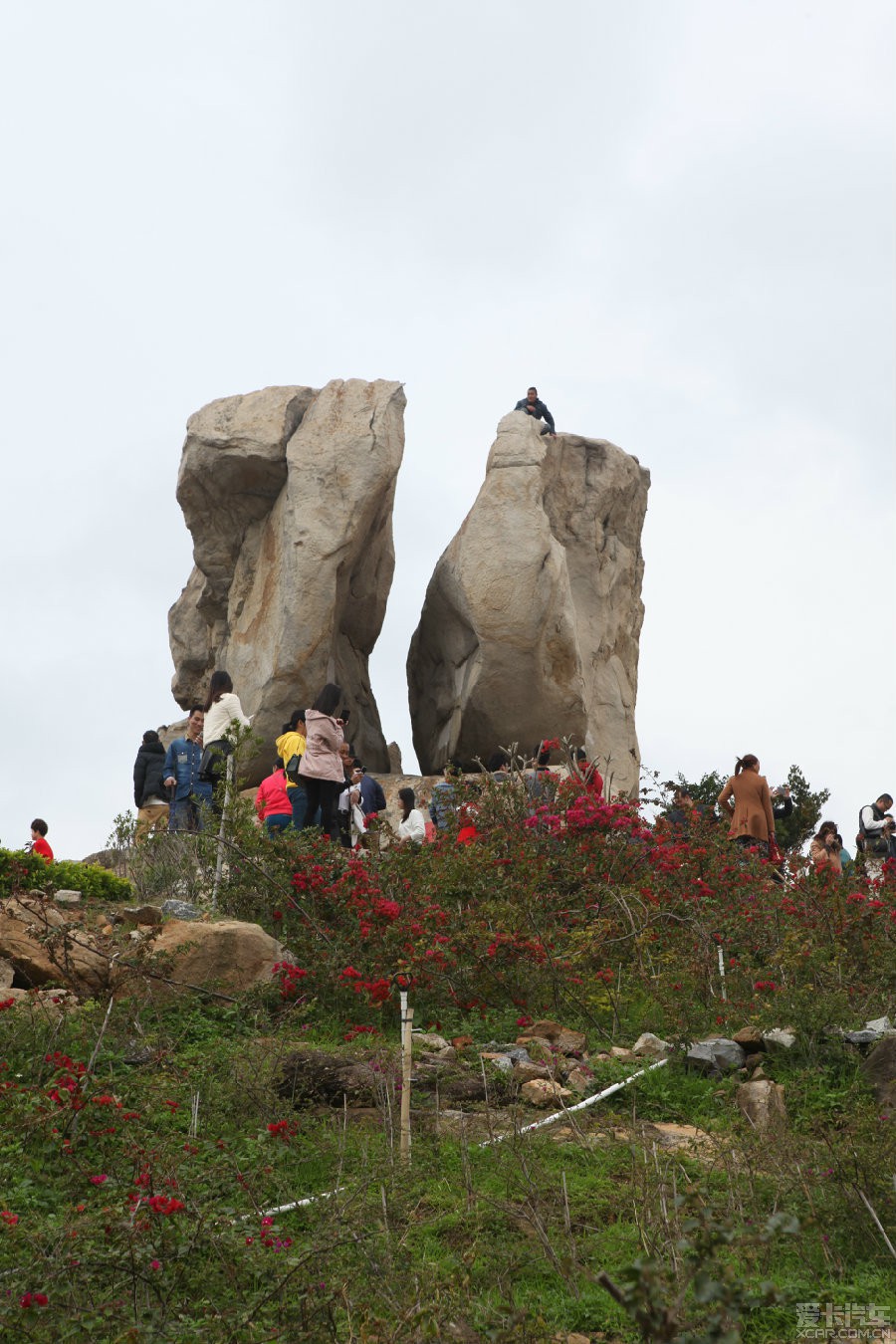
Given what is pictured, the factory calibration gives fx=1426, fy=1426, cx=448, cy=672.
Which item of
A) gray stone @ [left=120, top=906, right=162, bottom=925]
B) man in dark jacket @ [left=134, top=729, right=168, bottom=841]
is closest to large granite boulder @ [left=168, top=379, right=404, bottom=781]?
man in dark jacket @ [left=134, top=729, right=168, bottom=841]

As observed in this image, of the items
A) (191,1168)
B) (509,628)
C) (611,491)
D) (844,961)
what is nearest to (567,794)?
(844,961)

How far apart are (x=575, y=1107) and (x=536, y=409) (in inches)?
653

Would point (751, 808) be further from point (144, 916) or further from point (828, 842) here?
point (144, 916)

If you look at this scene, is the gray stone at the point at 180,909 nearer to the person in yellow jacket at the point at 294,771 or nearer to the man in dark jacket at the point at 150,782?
the person in yellow jacket at the point at 294,771

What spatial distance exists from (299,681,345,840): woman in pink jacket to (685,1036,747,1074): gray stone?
482 cm

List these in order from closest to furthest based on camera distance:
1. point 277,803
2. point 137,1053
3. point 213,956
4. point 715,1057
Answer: point 137,1053 → point 715,1057 → point 213,956 → point 277,803

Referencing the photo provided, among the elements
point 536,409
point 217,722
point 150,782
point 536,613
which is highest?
point 536,409

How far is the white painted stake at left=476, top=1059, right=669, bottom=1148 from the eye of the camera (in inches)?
235

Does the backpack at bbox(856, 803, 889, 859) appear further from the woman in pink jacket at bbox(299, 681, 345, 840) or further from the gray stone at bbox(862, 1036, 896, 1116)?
the gray stone at bbox(862, 1036, 896, 1116)

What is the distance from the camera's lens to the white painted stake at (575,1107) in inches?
235

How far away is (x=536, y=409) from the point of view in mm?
21875

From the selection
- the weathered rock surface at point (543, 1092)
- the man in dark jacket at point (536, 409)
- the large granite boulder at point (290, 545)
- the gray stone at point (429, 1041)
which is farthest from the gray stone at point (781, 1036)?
the man in dark jacket at point (536, 409)

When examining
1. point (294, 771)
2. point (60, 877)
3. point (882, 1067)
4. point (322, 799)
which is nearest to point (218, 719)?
point (294, 771)

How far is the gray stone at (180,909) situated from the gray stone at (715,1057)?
343cm
